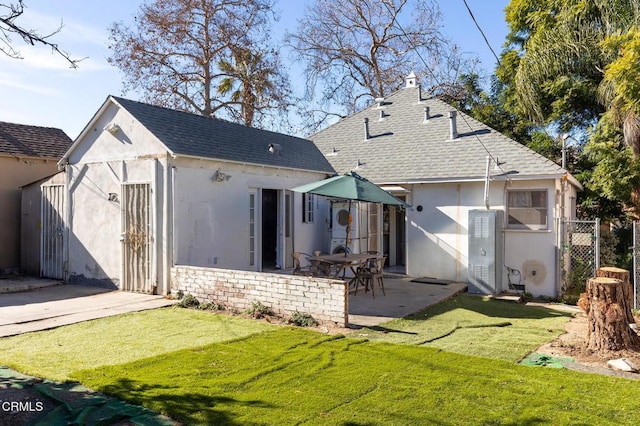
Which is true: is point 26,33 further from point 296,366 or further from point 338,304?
point 338,304

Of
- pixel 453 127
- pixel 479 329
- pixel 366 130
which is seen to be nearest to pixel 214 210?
pixel 479 329

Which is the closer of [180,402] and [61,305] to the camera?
[180,402]

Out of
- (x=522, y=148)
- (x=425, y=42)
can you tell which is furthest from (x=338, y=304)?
(x=425, y=42)

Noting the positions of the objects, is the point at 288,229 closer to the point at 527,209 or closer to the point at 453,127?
the point at 453,127

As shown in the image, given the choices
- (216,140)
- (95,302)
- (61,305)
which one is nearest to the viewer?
(61,305)

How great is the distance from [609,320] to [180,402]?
554 cm

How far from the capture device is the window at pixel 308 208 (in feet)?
45.8

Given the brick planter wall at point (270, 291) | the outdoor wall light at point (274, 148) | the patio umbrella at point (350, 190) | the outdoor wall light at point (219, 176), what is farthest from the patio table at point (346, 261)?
the outdoor wall light at point (274, 148)

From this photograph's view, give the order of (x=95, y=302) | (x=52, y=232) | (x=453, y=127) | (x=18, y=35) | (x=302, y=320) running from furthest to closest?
(x=453, y=127) → (x=52, y=232) → (x=95, y=302) → (x=302, y=320) → (x=18, y=35)

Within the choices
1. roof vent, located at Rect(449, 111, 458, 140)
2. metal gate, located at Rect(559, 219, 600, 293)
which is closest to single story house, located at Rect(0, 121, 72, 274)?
roof vent, located at Rect(449, 111, 458, 140)

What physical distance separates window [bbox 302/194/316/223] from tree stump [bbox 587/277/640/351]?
848 centimetres

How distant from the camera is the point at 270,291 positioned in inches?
331

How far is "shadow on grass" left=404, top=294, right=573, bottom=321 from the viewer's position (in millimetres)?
9016

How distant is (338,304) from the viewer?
7.70 meters
